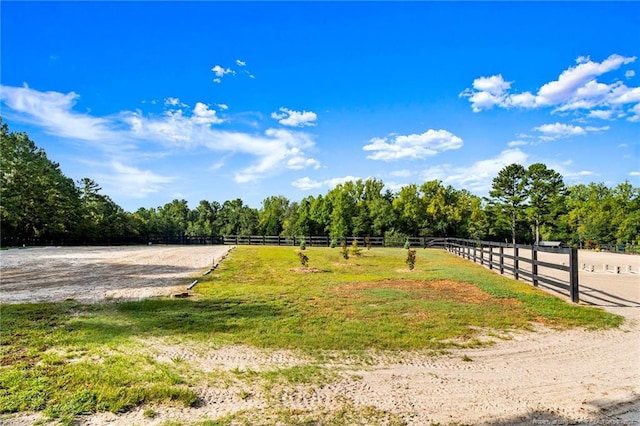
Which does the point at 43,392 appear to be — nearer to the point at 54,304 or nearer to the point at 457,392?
the point at 457,392

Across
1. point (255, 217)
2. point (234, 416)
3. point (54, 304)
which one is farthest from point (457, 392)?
point (255, 217)

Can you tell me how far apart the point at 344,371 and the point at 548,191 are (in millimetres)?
59893

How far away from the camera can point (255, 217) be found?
7506cm

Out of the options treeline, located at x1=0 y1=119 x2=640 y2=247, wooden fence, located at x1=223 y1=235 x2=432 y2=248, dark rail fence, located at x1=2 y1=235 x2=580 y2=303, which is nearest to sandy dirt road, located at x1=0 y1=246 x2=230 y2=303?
dark rail fence, located at x1=2 y1=235 x2=580 y2=303

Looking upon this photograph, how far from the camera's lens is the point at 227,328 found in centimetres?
663

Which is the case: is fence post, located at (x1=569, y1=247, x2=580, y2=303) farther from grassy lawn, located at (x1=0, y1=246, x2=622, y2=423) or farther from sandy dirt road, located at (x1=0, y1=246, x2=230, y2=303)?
sandy dirt road, located at (x1=0, y1=246, x2=230, y2=303)

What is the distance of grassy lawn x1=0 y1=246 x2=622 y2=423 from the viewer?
4.04m

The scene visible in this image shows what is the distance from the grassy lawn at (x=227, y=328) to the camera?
404cm

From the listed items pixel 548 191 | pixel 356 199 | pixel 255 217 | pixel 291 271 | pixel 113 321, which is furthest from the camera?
pixel 255 217

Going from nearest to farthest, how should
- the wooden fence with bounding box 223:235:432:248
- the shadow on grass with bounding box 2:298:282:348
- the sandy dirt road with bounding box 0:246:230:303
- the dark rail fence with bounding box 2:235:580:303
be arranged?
the shadow on grass with bounding box 2:298:282:348 → the sandy dirt road with bounding box 0:246:230:303 → the dark rail fence with bounding box 2:235:580:303 → the wooden fence with bounding box 223:235:432:248

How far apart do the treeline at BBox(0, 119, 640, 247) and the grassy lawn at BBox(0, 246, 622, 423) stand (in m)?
32.5

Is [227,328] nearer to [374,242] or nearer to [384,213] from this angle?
[374,242]

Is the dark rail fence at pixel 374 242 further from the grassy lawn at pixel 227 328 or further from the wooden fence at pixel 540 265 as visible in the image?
the grassy lawn at pixel 227 328

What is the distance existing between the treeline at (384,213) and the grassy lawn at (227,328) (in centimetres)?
3247
